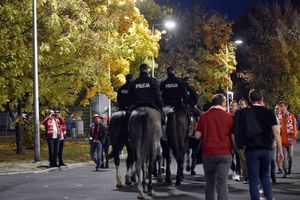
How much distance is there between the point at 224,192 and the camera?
9570 mm

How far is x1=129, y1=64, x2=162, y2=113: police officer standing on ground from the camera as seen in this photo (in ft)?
45.4

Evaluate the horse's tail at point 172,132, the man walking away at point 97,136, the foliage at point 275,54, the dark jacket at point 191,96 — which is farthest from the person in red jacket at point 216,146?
the foliage at point 275,54

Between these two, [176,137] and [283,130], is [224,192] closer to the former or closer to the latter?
[176,137]

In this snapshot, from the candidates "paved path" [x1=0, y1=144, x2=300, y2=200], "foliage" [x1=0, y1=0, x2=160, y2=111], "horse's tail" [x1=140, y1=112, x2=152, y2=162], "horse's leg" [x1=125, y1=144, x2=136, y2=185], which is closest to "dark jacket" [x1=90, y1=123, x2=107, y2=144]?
"paved path" [x1=0, y1=144, x2=300, y2=200]

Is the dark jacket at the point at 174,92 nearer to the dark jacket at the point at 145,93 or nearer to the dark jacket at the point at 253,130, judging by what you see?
the dark jacket at the point at 145,93

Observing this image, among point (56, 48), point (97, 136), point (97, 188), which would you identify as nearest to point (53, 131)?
point (97, 136)

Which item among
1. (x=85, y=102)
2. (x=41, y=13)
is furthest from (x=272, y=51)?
(x=41, y=13)

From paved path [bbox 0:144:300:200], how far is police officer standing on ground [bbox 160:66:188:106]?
6.58 ft

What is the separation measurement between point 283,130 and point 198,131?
701 centimetres

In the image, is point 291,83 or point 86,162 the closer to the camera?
point 86,162

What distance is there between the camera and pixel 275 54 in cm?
5888

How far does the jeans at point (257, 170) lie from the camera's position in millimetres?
10188

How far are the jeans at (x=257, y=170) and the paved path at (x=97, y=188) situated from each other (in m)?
1.96

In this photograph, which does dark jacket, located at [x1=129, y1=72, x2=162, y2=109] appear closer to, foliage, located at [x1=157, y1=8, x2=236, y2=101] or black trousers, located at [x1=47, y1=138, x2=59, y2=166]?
black trousers, located at [x1=47, y1=138, x2=59, y2=166]
